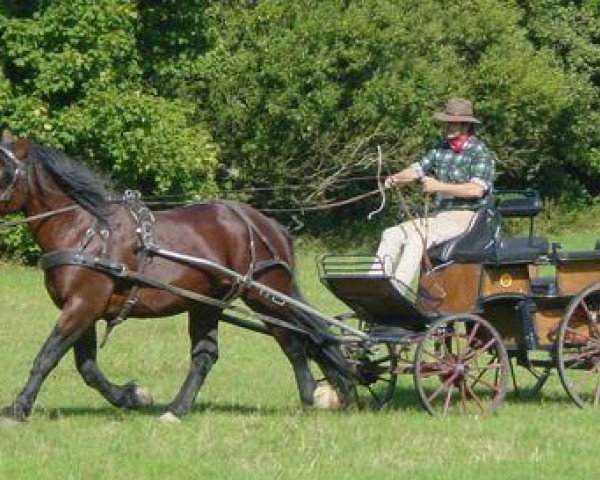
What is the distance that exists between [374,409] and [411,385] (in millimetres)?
1927

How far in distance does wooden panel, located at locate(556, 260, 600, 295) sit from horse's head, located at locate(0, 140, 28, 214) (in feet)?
12.9

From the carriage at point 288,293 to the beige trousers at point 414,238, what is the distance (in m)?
0.09

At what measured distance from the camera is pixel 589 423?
10406 millimetres

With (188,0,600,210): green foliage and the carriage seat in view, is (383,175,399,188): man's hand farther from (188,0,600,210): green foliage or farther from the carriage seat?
(188,0,600,210): green foliage

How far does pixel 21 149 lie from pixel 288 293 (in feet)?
7.23

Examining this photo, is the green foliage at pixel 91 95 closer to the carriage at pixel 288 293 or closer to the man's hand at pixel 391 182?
the carriage at pixel 288 293

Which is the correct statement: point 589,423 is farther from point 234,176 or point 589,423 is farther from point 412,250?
point 234,176

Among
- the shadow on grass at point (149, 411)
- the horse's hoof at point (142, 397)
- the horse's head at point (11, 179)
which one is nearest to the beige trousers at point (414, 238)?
the shadow on grass at point (149, 411)

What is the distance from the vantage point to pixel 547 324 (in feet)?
37.5

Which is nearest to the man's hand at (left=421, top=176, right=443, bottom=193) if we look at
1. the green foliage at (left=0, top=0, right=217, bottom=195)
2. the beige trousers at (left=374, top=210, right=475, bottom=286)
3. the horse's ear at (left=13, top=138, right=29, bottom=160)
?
the beige trousers at (left=374, top=210, right=475, bottom=286)

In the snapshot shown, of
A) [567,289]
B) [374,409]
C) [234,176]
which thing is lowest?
[234,176]

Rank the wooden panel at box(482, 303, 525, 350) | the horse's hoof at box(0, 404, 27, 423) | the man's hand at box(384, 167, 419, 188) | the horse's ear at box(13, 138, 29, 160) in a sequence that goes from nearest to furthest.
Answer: the horse's hoof at box(0, 404, 27, 423), the horse's ear at box(13, 138, 29, 160), the man's hand at box(384, 167, 419, 188), the wooden panel at box(482, 303, 525, 350)

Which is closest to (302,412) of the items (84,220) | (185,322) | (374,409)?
(374,409)

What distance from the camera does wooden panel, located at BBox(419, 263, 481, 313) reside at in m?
11.1
